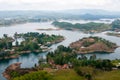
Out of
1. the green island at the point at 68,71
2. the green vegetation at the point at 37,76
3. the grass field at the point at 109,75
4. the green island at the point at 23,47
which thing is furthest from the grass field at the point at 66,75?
the green island at the point at 23,47

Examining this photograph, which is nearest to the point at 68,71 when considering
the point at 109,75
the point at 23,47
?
the point at 109,75

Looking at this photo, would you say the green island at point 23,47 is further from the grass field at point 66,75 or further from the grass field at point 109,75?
the grass field at point 109,75

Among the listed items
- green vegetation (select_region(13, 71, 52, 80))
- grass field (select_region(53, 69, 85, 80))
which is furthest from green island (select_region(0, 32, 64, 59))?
green vegetation (select_region(13, 71, 52, 80))

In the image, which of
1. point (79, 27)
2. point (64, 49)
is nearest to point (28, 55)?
point (64, 49)

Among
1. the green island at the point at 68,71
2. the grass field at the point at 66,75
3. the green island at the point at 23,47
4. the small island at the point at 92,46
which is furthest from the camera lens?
the small island at the point at 92,46

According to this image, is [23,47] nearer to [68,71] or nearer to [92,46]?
[92,46]

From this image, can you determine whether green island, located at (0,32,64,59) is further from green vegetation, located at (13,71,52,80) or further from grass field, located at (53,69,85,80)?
green vegetation, located at (13,71,52,80)

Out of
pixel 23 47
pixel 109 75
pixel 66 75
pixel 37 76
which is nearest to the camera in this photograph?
pixel 37 76

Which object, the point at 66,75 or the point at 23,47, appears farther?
the point at 23,47

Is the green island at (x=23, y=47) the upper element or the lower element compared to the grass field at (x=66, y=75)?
lower

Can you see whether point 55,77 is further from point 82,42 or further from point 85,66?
point 82,42

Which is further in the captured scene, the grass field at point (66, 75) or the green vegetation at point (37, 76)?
the grass field at point (66, 75)
